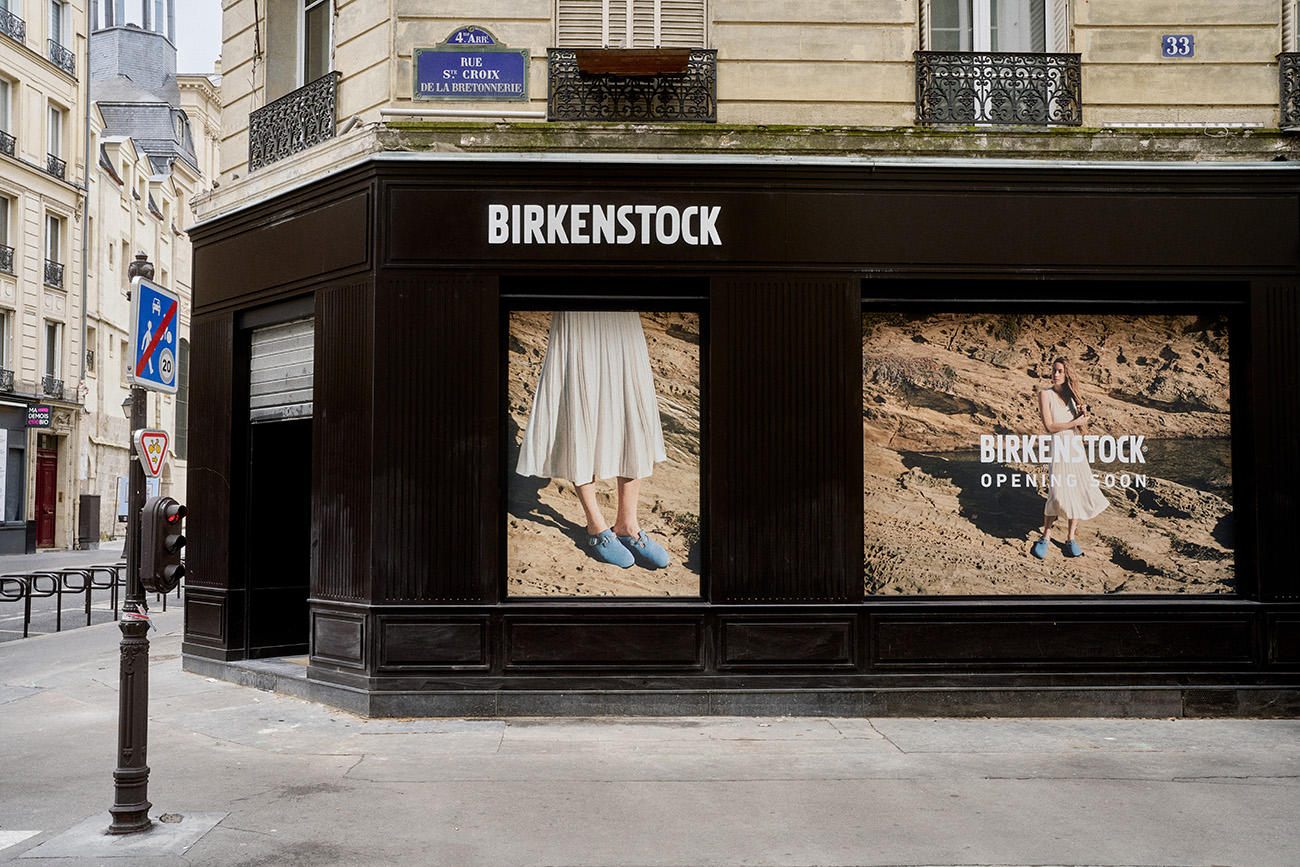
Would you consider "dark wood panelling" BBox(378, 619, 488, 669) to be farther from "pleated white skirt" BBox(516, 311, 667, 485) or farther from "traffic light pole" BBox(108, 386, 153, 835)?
"traffic light pole" BBox(108, 386, 153, 835)

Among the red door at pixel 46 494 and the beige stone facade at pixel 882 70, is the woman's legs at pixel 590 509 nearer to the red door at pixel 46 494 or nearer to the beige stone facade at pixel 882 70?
the beige stone facade at pixel 882 70

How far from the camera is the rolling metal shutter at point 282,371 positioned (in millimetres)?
10414

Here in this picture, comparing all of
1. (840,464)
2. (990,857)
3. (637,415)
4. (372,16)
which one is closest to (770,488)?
(840,464)

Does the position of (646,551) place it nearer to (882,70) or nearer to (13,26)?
(882,70)

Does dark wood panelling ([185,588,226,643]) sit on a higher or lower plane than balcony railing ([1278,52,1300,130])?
lower

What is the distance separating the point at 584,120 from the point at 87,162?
34279 millimetres

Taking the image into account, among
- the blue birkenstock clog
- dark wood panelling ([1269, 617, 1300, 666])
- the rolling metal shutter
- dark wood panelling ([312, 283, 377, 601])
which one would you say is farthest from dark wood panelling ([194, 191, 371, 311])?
dark wood panelling ([1269, 617, 1300, 666])

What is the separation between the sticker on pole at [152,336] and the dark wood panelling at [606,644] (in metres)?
3.57

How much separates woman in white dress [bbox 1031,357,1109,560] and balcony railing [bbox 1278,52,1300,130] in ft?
9.30

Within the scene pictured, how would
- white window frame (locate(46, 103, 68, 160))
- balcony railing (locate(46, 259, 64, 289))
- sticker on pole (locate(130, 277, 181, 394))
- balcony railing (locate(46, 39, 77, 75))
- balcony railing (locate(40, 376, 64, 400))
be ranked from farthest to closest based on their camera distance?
1. white window frame (locate(46, 103, 68, 160))
2. balcony railing (locate(46, 259, 64, 289))
3. balcony railing (locate(46, 39, 77, 75))
4. balcony railing (locate(40, 376, 64, 400))
5. sticker on pole (locate(130, 277, 181, 394))

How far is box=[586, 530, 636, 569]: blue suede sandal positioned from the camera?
31.2 ft

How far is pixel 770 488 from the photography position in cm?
936

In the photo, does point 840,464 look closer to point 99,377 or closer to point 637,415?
point 637,415

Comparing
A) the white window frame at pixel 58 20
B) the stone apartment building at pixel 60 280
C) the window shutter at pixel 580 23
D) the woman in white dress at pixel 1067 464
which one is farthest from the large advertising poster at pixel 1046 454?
the white window frame at pixel 58 20
